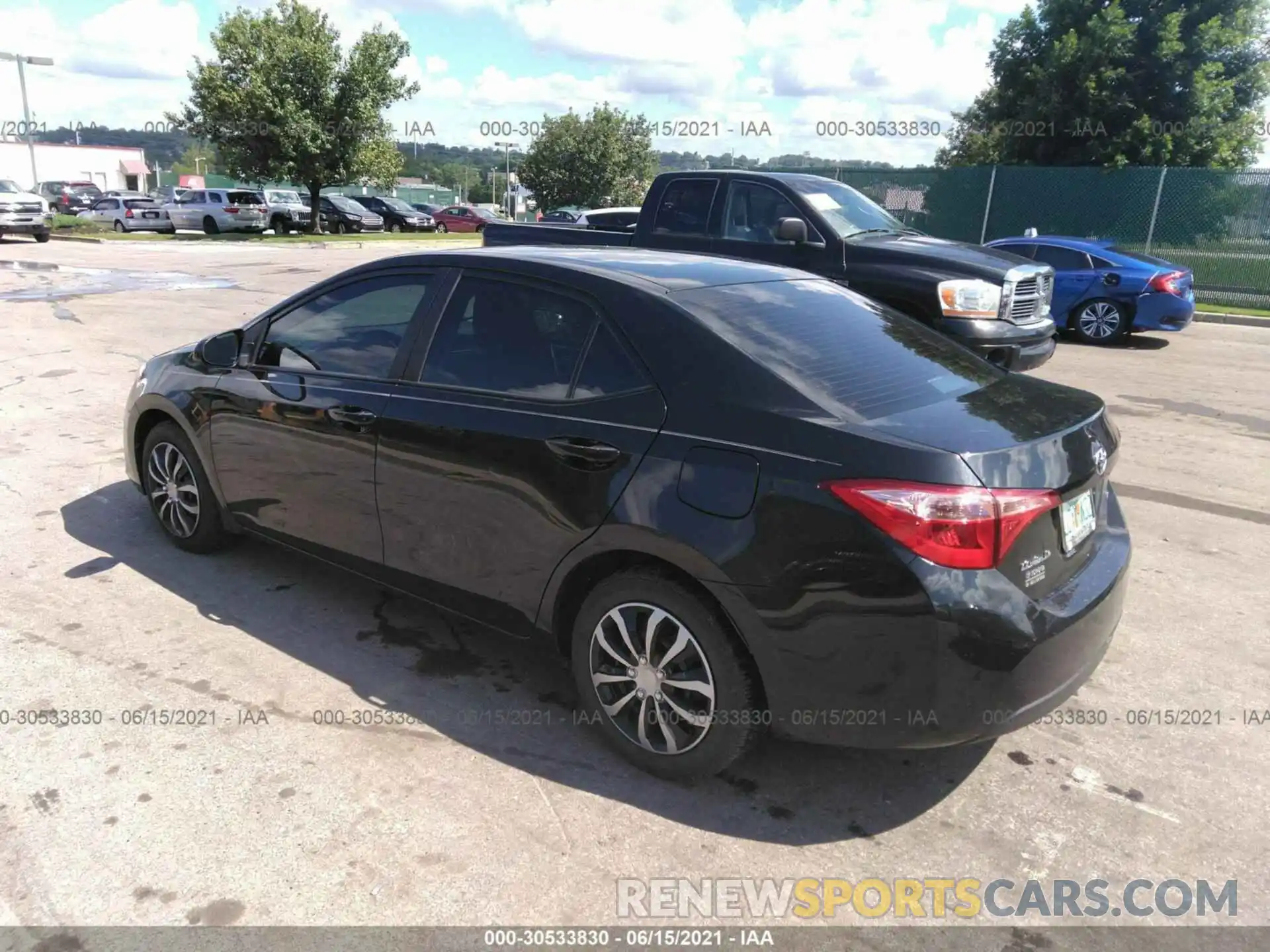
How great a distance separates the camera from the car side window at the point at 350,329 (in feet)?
12.5

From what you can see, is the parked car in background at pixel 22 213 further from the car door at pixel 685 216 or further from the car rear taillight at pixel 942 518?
the car rear taillight at pixel 942 518

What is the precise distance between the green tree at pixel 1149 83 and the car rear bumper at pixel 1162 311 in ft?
37.5

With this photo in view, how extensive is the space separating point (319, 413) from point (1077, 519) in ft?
9.65

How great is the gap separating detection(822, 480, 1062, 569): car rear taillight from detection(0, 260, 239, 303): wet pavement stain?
13.7 metres

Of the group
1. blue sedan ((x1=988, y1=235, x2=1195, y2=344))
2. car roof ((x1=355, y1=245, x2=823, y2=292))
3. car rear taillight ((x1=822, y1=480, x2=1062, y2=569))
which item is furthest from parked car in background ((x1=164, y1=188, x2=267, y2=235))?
car rear taillight ((x1=822, y1=480, x2=1062, y2=569))

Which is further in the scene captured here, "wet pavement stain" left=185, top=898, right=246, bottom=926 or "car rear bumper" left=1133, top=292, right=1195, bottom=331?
"car rear bumper" left=1133, top=292, right=1195, bottom=331

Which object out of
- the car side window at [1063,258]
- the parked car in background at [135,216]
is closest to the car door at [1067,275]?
the car side window at [1063,258]

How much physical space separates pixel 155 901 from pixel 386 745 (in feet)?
2.87

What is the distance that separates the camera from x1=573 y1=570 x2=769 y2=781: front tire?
2842 millimetres

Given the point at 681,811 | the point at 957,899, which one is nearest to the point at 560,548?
the point at 681,811

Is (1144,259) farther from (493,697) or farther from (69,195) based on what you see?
(69,195)

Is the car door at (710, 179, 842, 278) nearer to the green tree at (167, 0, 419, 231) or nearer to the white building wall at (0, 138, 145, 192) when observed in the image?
the green tree at (167, 0, 419, 231)

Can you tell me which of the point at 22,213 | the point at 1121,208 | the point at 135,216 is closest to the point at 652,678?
the point at 1121,208

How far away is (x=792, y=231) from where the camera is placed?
8.15 meters
